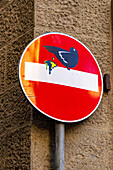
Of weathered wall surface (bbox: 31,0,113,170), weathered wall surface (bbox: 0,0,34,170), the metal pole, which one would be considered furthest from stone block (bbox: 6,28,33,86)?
the metal pole

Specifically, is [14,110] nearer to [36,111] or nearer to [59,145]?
[36,111]

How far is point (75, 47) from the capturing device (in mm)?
3119

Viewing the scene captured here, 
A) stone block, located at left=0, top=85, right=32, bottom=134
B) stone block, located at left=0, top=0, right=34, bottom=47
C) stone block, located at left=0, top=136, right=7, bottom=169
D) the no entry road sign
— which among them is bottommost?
stone block, located at left=0, top=136, right=7, bottom=169

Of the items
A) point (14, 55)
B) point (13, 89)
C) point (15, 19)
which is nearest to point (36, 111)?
point (13, 89)

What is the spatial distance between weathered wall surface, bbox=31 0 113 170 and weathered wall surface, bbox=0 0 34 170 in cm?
7

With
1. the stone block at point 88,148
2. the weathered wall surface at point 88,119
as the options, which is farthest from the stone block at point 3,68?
the stone block at point 88,148

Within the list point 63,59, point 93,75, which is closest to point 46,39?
point 63,59

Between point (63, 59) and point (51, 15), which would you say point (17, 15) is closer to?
point (51, 15)

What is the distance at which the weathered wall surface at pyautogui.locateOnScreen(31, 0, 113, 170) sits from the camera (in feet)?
9.54

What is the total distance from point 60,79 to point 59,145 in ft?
1.37

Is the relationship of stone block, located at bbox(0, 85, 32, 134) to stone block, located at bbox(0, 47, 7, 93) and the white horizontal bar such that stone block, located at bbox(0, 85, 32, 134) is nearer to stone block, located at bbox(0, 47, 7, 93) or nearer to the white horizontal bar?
stone block, located at bbox(0, 47, 7, 93)

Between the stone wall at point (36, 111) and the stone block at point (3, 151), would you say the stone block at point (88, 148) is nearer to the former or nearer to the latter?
the stone wall at point (36, 111)

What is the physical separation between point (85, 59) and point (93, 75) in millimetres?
121

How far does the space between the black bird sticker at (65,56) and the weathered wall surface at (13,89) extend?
0.70ft
